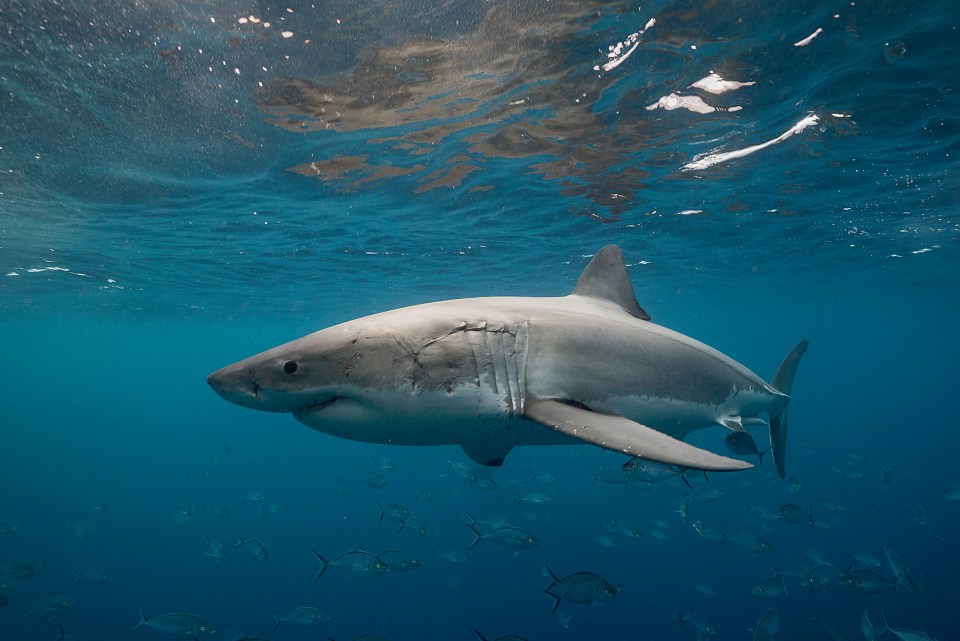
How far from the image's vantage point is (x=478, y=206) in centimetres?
1527

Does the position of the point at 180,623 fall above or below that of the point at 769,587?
above

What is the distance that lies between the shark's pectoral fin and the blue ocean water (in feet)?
19.5

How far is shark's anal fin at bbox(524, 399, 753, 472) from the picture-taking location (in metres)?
2.31

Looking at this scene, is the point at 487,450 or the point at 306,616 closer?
the point at 487,450

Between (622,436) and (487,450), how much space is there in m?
1.62

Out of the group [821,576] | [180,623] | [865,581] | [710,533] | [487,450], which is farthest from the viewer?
[710,533]

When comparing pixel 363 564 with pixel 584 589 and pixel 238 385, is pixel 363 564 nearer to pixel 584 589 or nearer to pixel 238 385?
pixel 584 589

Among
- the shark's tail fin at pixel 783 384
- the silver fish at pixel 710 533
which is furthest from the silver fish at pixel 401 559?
the shark's tail fin at pixel 783 384

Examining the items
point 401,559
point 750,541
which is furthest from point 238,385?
point 750,541

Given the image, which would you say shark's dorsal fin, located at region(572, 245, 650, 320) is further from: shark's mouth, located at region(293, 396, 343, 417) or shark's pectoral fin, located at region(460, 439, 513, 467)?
shark's mouth, located at region(293, 396, 343, 417)

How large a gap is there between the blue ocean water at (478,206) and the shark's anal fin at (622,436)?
20.1 feet

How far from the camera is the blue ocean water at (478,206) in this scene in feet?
24.7

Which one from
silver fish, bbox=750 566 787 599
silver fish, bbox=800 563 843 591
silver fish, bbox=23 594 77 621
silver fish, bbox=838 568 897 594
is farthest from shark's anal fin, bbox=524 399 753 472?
silver fish, bbox=23 594 77 621

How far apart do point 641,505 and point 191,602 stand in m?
21.1
